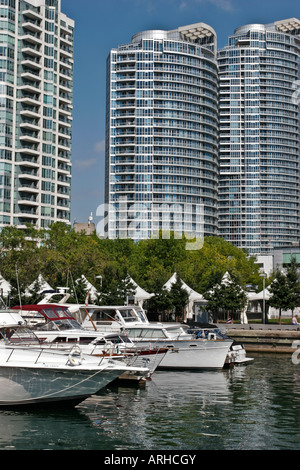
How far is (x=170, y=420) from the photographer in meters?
24.1

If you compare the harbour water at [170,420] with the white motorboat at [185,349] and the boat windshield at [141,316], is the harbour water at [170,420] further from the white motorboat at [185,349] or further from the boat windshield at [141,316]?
the boat windshield at [141,316]

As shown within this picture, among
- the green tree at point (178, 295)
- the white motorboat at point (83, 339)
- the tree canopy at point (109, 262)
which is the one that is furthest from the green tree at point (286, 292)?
the white motorboat at point (83, 339)

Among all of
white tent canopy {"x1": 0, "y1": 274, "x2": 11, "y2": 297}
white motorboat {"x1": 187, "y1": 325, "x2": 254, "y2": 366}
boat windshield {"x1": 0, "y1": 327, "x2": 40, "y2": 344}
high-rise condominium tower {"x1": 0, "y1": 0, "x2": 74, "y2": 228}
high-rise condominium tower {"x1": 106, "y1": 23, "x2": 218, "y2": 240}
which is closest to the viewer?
boat windshield {"x1": 0, "y1": 327, "x2": 40, "y2": 344}

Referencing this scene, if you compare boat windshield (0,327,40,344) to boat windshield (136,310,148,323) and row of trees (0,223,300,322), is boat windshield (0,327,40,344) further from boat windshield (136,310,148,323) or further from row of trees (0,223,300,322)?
row of trees (0,223,300,322)

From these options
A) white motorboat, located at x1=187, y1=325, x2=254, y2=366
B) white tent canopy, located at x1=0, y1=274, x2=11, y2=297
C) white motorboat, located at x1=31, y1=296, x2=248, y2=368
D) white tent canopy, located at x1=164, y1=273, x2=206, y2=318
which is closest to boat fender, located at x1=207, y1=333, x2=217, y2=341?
white motorboat, located at x1=187, y1=325, x2=254, y2=366

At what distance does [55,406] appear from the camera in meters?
26.1

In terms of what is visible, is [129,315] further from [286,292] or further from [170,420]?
[286,292]

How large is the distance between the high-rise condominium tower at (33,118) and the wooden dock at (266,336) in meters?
67.2

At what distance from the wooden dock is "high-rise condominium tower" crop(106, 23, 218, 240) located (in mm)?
102740

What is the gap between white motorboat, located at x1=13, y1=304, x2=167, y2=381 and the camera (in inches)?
1270

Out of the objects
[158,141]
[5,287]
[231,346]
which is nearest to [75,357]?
[231,346]

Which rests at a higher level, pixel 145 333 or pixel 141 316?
pixel 141 316

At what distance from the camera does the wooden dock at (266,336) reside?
53.8m

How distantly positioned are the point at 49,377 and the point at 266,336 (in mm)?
37335
